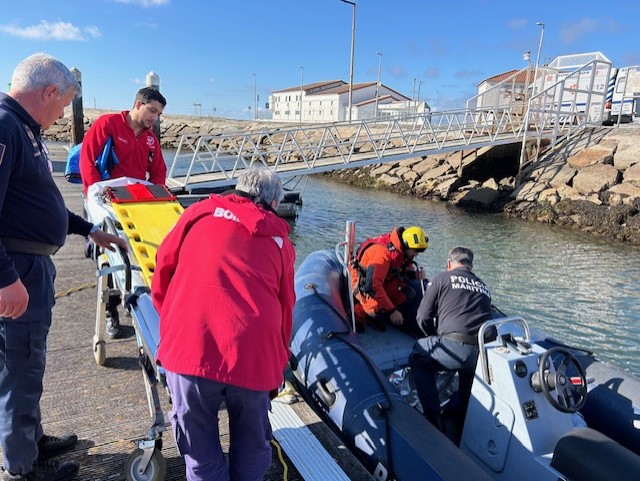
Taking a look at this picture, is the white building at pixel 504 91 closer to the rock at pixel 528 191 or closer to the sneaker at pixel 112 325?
the rock at pixel 528 191

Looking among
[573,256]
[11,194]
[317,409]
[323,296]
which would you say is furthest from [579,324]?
[11,194]

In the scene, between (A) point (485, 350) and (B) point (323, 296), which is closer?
(A) point (485, 350)

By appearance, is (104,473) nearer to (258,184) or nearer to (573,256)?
(258,184)

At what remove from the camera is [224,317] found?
1.49m

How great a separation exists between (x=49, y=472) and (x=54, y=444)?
0.21 m

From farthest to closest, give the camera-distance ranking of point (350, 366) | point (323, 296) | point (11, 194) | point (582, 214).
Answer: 1. point (582, 214)
2. point (323, 296)
3. point (350, 366)
4. point (11, 194)

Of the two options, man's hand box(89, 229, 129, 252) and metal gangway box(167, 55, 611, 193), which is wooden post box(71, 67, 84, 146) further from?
man's hand box(89, 229, 129, 252)

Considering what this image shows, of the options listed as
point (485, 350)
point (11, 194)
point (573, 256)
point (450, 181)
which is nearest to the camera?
point (11, 194)

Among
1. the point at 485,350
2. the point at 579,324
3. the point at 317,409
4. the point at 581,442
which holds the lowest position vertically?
the point at 579,324

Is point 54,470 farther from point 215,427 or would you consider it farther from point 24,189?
point 24,189

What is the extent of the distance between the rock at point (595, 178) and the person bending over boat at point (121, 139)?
13233 millimetres

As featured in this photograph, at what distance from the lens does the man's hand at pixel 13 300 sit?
1428mm

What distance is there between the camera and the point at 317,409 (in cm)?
313

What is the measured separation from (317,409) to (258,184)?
6.52ft
